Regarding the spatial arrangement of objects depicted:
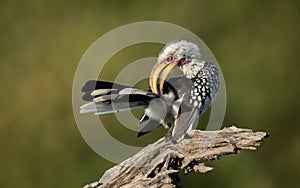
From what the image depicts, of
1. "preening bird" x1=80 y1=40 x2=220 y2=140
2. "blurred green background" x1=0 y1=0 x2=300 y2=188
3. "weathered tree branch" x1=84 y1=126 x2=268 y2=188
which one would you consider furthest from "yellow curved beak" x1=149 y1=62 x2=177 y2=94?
"blurred green background" x1=0 y1=0 x2=300 y2=188

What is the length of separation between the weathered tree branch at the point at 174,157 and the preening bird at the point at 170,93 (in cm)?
5

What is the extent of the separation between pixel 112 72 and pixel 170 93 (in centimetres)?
178

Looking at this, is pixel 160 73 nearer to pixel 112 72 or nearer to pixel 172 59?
pixel 172 59

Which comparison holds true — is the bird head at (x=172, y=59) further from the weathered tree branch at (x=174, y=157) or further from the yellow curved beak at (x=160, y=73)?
the weathered tree branch at (x=174, y=157)

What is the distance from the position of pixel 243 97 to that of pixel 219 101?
1530 mm

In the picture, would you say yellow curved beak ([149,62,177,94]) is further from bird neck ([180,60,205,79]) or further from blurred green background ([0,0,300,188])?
blurred green background ([0,0,300,188])

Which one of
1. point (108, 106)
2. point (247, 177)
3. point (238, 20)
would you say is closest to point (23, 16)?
point (238, 20)

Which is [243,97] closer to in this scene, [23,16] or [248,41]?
[248,41]

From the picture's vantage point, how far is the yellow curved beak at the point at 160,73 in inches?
94.4

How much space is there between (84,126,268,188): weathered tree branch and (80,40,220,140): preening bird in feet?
0.17

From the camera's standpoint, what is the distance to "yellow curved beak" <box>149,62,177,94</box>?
7.86 ft

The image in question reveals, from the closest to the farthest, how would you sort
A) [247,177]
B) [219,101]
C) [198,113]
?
1. [198,113]
2. [219,101]
3. [247,177]

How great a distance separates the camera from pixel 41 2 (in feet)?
14.9

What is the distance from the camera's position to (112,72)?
13.8 ft
